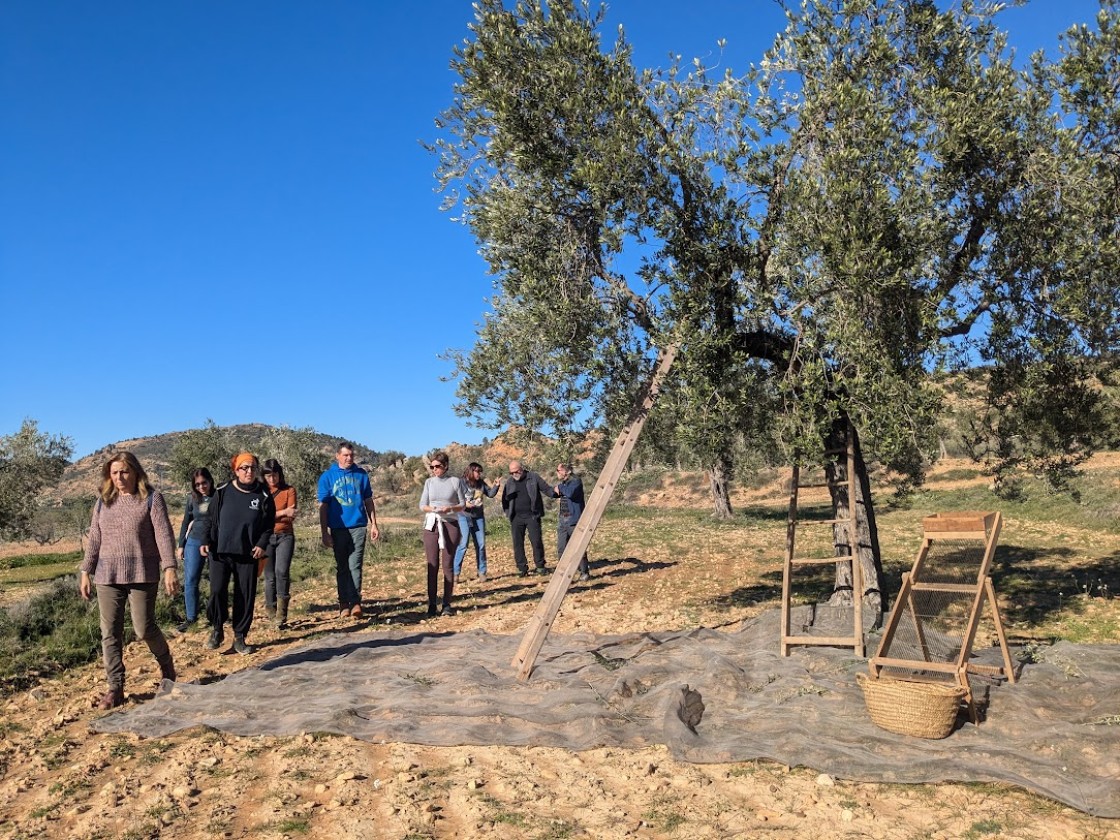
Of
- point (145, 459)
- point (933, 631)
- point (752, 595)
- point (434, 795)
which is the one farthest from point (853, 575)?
point (145, 459)

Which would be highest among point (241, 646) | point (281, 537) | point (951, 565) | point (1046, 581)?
point (281, 537)

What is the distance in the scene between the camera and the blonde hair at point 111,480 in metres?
7.93

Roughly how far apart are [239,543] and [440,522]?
2.91 metres

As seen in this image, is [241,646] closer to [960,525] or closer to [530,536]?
[530,536]

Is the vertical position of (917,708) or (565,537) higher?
(565,537)

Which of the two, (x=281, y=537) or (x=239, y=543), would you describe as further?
(x=281, y=537)

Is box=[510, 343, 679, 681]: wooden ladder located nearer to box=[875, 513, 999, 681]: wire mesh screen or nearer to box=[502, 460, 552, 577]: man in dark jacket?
box=[875, 513, 999, 681]: wire mesh screen

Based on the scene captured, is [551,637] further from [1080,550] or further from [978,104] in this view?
[1080,550]

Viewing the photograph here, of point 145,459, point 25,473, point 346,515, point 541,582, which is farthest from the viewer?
point 145,459

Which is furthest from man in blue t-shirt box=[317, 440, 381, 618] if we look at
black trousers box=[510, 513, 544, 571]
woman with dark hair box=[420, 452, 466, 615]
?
black trousers box=[510, 513, 544, 571]

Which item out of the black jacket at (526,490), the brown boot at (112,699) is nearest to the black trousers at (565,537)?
the black jacket at (526,490)

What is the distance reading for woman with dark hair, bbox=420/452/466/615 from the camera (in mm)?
11852

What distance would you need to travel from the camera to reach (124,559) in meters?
7.74

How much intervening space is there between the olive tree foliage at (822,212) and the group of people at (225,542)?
3.91 metres
